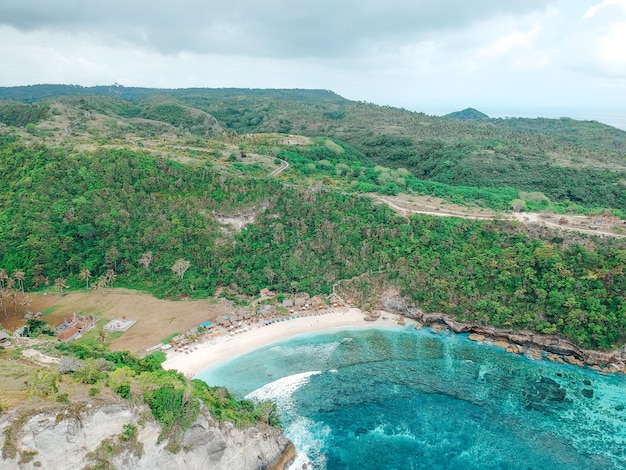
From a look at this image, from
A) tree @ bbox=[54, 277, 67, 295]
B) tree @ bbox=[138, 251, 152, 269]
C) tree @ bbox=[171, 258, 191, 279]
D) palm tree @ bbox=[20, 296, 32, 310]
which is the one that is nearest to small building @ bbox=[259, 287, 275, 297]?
tree @ bbox=[171, 258, 191, 279]

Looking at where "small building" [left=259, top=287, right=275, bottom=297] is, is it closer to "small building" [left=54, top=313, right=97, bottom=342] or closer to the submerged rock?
"small building" [left=54, top=313, right=97, bottom=342]

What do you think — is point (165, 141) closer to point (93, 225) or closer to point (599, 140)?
point (93, 225)

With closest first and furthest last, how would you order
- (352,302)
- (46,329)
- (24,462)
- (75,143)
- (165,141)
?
1. (24,462)
2. (46,329)
3. (352,302)
4. (75,143)
5. (165,141)

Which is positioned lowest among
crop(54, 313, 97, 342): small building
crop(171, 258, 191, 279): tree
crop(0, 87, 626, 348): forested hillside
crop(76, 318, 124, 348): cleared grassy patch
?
crop(76, 318, 124, 348): cleared grassy patch

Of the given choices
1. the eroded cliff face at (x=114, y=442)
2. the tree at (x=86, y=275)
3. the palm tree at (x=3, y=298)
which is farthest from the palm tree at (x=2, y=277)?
the eroded cliff face at (x=114, y=442)

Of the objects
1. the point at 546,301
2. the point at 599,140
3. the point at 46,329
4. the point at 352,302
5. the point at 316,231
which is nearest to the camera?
the point at 46,329

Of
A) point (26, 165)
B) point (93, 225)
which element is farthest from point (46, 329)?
point (26, 165)
